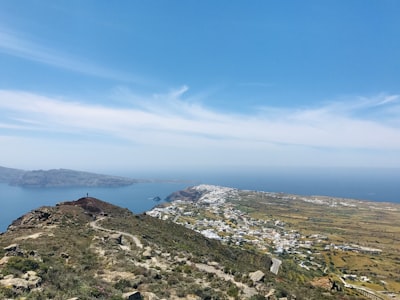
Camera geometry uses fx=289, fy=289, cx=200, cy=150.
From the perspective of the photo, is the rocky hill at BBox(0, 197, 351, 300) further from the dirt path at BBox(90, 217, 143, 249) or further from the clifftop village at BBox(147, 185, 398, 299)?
the clifftop village at BBox(147, 185, 398, 299)

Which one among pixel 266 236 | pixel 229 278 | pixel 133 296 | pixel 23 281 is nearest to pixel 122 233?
pixel 229 278

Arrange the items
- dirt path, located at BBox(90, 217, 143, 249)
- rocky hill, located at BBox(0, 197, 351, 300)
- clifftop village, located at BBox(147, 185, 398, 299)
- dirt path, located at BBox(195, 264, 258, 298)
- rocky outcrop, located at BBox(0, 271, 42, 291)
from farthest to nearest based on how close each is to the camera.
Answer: clifftop village, located at BBox(147, 185, 398, 299) → dirt path, located at BBox(90, 217, 143, 249) → dirt path, located at BBox(195, 264, 258, 298) → rocky hill, located at BBox(0, 197, 351, 300) → rocky outcrop, located at BBox(0, 271, 42, 291)

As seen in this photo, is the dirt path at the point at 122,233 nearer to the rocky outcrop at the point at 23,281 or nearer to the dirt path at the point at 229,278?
the dirt path at the point at 229,278

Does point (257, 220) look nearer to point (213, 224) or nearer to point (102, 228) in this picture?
point (213, 224)

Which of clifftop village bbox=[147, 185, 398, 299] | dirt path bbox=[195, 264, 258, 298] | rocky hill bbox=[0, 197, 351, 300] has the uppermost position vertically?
rocky hill bbox=[0, 197, 351, 300]

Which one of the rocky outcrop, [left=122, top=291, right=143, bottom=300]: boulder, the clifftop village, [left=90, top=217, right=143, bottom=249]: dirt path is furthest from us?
the clifftop village

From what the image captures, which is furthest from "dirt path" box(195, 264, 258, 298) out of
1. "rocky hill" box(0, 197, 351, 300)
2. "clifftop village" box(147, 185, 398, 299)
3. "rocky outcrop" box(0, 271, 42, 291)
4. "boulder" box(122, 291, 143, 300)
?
"clifftop village" box(147, 185, 398, 299)

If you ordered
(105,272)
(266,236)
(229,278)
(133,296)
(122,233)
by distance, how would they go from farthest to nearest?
(266,236), (122,233), (229,278), (105,272), (133,296)

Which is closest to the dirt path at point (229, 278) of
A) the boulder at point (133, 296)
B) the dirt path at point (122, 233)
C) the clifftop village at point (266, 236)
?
the boulder at point (133, 296)

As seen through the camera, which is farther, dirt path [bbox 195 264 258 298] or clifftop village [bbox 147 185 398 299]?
clifftop village [bbox 147 185 398 299]

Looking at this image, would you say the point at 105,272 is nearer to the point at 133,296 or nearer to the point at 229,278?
the point at 133,296

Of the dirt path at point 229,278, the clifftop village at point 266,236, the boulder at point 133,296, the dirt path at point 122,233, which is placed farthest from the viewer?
the clifftop village at point 266,236
